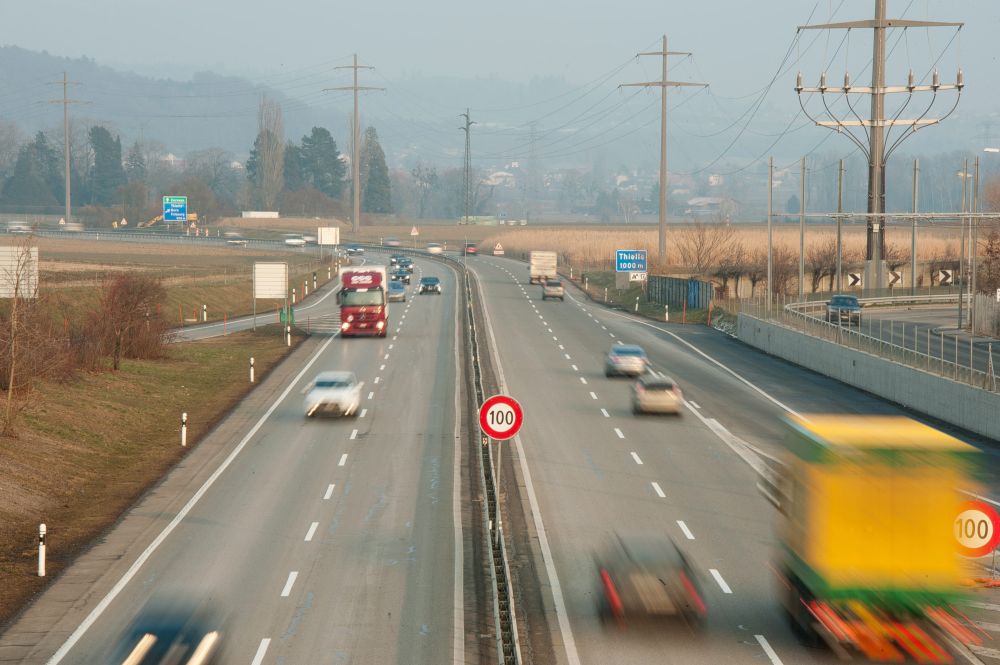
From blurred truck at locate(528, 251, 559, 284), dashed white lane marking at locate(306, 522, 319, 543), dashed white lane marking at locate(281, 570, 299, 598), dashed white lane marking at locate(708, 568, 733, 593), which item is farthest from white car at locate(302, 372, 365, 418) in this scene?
blurred truck at locate(528, 251, 559, 284)

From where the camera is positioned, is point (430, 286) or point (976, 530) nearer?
point (976, 530)

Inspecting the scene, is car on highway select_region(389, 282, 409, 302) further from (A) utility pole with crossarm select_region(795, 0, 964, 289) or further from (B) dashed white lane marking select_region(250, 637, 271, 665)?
(B) dashed white lane marking select_region(250, 637, 271, 665)

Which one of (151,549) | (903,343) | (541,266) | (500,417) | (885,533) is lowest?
(151,549)

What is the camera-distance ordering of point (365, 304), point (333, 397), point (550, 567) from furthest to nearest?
point (365, 304)
point (333, 397)
point (550, 567)

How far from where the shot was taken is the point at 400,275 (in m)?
113

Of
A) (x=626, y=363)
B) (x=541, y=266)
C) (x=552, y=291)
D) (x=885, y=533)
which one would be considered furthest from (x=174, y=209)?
(x=885, y=533)

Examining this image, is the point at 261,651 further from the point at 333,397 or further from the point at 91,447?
the point at 333,397

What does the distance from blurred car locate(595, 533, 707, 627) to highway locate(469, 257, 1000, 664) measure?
1.03 feet

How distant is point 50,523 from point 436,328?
45.8m

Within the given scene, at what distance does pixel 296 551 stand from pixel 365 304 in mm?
42542

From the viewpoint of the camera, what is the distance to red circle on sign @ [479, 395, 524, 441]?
24.0m

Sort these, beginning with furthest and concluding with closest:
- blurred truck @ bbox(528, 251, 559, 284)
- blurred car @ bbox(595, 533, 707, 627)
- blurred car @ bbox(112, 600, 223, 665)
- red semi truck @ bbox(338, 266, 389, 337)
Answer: blurred truck @ bbox(528, 251, 559, 284)
red semi truck @ bbox(338, 266, 389, 337)
blurred car @ bbox(595, 533, 707, 627)
blurred car @ bbox(112, 600, 223, 665)

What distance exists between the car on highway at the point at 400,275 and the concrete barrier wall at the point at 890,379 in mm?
49750

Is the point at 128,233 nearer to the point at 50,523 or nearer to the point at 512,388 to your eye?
the point at 512,388
